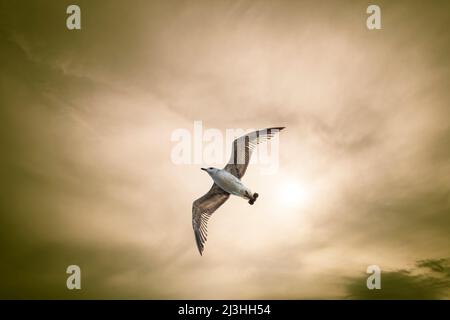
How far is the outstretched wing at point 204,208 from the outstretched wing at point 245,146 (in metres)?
1.55

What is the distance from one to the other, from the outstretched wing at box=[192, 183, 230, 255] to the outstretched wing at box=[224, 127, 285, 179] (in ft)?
5.09

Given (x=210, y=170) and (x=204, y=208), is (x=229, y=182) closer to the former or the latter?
(x=210, y=170)

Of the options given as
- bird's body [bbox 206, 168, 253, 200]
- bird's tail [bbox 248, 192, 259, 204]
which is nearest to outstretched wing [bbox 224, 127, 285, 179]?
bird's body [bbox 206, 168, 253, 200]

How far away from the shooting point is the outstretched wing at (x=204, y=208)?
17969 millimetres

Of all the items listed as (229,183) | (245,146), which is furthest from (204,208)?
(245,146)

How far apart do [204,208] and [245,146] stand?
11.0 ft

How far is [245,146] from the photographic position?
16766 mm

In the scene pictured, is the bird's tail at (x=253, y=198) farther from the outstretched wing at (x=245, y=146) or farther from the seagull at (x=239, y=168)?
the outstretched wing at (x=245, y=146)

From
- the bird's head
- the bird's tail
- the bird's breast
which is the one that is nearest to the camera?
the bird's breast

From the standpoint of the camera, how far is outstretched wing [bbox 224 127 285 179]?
1667 cm

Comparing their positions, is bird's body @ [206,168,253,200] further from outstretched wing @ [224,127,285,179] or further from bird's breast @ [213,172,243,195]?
outstretched wing @ [224,127,285,179]
